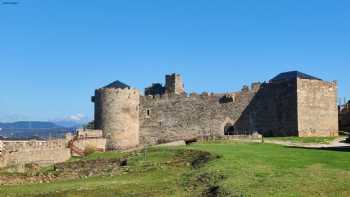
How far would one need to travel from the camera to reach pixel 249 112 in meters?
50.2

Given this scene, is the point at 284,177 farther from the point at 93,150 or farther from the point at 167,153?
the point at 93,150

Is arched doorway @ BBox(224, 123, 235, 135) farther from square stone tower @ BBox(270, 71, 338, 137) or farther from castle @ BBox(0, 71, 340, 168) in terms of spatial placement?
square stone tower @ BBox(270, 71, 338, 137)

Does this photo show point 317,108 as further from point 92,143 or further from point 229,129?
point 92,143

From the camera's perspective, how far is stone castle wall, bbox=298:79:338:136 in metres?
46.6

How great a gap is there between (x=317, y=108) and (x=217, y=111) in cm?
865

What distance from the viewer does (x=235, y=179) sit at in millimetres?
21156

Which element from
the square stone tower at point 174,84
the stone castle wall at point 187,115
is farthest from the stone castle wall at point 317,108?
the square stone tower at point 174,84

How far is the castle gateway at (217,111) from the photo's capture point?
155 feet

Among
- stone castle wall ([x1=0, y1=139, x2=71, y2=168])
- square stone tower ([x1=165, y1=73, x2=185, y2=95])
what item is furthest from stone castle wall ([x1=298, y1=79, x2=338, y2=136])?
stone castle wall ([x1=0, y1=139, x2=71, y2=168])

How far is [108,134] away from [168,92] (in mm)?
7606

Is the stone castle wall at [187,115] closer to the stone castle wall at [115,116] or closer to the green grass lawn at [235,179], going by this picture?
the stone castle wall at [115,116]

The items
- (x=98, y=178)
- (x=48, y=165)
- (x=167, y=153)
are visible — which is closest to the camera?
(x=98, y=178)

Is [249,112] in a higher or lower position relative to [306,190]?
higher

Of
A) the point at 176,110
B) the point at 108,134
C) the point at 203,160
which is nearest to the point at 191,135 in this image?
the point at 176,110
